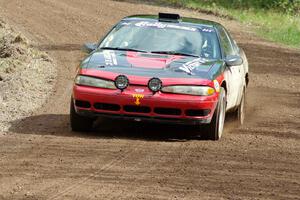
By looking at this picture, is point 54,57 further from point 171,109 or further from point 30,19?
point 171,109

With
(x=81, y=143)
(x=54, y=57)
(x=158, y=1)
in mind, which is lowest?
(x=158, y=1)

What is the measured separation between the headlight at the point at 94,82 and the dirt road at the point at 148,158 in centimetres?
61

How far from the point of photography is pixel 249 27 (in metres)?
29.2

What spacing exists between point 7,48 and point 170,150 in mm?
8276

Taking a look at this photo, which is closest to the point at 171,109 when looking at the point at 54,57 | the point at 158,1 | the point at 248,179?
the point at 248,179

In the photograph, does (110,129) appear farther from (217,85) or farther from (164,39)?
(217,85)

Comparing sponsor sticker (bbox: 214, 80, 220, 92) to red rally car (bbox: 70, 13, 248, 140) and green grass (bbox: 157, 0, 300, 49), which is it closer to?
red rally car (bbox: 70, 13, 248, 140)

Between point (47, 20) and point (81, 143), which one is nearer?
point (81, 143)

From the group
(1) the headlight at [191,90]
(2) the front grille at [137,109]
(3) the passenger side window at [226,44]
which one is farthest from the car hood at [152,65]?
(3) the passenger side window at [226,44]

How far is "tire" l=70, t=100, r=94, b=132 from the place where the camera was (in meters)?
11.6

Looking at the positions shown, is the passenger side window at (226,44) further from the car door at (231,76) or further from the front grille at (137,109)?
the front grille at (137,109)

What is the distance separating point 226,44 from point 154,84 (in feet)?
7.39

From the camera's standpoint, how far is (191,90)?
11258 mm

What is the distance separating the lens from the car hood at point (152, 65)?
37.3ft
